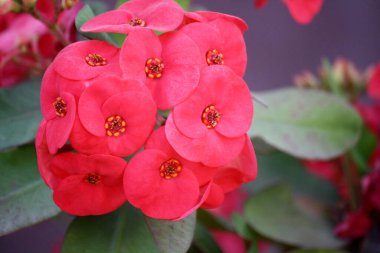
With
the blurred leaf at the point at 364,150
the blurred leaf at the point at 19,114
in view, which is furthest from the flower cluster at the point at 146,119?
the blurred leaf at the point at 364,150

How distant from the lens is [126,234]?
1.88 feet

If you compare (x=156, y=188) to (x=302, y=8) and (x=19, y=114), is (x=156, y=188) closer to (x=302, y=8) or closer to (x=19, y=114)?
(x=19, y=114)

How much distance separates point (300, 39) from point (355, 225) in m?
1.03

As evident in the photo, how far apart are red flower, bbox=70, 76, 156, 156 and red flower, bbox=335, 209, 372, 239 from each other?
445 mm

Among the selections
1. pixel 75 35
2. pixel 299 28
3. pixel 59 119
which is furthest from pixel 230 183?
pixel 299 28

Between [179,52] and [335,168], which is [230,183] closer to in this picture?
[179,52]

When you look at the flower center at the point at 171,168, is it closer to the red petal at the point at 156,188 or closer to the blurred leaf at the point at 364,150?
the red petal at the point at 156,188

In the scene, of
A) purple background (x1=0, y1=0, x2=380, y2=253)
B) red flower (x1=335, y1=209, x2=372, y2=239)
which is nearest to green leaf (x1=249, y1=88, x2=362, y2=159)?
red flower (x1=335, y1=209, x2=372, y2=239)

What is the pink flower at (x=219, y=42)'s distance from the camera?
1.54 ft

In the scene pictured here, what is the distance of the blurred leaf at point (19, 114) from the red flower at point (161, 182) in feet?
0.66

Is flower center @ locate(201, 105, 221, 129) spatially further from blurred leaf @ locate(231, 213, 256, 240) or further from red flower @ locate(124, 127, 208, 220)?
blurred leaf @ locate(231, 213, 256, 240)

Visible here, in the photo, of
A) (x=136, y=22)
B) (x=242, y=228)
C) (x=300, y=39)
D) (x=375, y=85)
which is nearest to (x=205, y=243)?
(x=242, y=228)

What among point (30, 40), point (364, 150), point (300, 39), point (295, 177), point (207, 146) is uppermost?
point (207, 146)

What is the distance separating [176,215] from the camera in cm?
46
